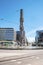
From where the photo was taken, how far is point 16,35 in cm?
16475

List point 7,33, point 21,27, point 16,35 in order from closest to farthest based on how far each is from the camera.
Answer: point 21,27 → point 7,33 → point 16,35

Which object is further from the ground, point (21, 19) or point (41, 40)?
point (21, 19)

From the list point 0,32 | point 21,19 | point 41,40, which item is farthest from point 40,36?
point 0,32

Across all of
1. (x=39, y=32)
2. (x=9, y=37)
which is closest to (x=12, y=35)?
(x=9, y=37)

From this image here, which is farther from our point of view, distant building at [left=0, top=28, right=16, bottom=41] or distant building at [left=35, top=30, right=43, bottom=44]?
distant building at [left=0, top=28, right=16, bottom=41]

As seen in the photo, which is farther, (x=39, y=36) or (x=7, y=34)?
(x=7, y=34)

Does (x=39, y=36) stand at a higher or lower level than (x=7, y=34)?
lower

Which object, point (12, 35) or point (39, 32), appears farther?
point (12, 35)

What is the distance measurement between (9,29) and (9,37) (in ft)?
21.3

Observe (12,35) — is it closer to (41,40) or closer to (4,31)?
(4,31)

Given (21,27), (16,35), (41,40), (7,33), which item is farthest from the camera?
(16,35)

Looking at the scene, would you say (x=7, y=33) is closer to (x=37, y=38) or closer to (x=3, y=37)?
(x=3, y=37)

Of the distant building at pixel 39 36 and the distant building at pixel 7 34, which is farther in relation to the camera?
the distant building at pixel 7 34

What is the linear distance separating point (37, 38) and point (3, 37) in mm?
30865
